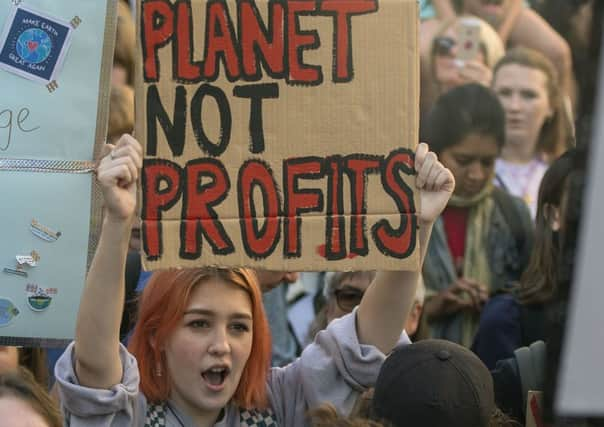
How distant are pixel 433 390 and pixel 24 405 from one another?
92cm

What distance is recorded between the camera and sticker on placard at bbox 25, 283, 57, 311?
10.9 ft

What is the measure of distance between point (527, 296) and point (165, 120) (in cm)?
164

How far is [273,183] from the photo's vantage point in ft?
9.62

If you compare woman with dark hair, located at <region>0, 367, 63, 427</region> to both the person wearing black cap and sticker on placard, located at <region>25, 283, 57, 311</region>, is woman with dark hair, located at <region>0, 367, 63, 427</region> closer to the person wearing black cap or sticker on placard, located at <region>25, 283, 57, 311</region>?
sticker on placard, located at <region>25, 283, 57, 311</region>

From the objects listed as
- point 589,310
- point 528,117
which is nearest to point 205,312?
point 589,310

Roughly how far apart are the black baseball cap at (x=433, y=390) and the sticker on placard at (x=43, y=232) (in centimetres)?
92

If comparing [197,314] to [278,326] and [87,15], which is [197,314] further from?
[278,326]

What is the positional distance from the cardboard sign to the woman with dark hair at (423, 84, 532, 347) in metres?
1.88

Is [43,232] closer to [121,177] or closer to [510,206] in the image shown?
[121,177]

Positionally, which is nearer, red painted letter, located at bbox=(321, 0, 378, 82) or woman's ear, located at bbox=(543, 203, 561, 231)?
red painted letter, located at bbox=(321, 0, 378, 82)

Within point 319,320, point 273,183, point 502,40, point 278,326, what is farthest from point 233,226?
point 502,40

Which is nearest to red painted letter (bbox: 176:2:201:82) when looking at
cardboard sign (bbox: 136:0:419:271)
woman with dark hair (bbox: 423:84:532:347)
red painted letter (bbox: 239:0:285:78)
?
cardboard sign (bbox: 136:0:419:271)

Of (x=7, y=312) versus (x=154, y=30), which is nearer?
(x=154, y=30)

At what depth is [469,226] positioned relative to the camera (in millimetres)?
5039
